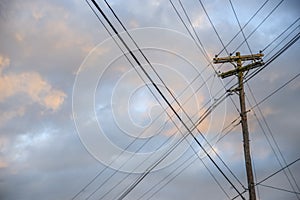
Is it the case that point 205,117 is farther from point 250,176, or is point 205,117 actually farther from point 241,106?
point 250,176

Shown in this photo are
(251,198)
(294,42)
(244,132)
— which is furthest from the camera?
(244,132)

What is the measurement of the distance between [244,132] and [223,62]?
12.1 feet

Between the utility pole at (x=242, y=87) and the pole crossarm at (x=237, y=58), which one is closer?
the utility pole at (x=242, y=87)

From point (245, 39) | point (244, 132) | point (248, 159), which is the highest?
point (245, 39)

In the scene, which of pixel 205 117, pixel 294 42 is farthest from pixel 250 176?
pixel 294 42

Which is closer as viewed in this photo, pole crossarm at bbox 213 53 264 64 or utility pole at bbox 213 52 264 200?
utility pole at bbox 213 52 264 200

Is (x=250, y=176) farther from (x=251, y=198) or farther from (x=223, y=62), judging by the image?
(x=223, y=62)

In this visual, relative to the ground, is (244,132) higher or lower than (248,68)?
lower

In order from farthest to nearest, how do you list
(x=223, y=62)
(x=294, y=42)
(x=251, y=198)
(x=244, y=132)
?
1. (x=223, y=62)
2. (x=244, y=132)
3. (x=251, y=198)
4. (x=294, y=42)

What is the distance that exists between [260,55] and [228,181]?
605cm

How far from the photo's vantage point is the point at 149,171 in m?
18.9

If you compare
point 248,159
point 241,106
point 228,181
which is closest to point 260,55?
point 241,106

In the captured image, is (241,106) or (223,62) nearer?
(241,106)

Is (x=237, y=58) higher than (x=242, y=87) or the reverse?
higher
